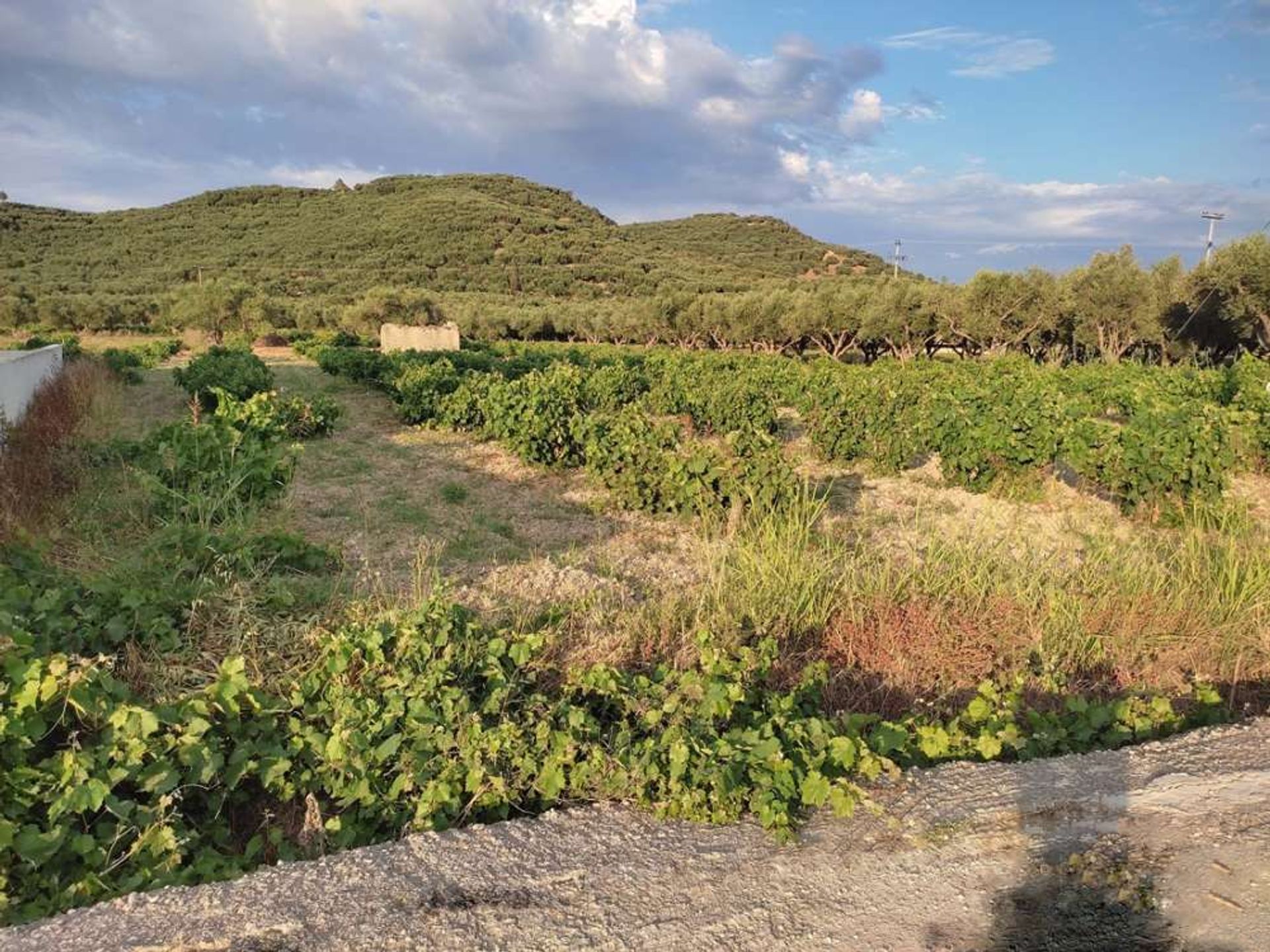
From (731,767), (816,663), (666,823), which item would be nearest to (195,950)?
(666,823)

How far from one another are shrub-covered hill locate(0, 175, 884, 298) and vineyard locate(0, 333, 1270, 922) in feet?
169

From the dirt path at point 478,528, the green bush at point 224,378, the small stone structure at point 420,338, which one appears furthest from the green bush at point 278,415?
the small stone structure at point 420,338

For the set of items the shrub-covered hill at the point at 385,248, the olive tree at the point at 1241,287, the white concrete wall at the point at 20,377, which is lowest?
the white concrete wall at the point at 20,377

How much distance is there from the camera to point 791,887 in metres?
2.13

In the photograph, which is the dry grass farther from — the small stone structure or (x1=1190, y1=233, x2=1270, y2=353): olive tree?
(x1=1190, y1=233, x2=1270, y2=353): olive tree

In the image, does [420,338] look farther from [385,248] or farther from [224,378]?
[385,248]

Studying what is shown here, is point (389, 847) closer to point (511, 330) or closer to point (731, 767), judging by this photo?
point (731, 767)

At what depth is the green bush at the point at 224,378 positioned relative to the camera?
1413 centimetres

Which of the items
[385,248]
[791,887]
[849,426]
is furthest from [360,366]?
[385,248]

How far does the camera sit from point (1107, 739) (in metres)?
3.16

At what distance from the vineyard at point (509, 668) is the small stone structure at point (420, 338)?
70.9 ft

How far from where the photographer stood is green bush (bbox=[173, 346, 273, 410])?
1413 cm

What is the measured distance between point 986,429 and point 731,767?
7689 millimetres

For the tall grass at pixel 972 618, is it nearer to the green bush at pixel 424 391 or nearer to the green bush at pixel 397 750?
the green bush at pixel 397 750
